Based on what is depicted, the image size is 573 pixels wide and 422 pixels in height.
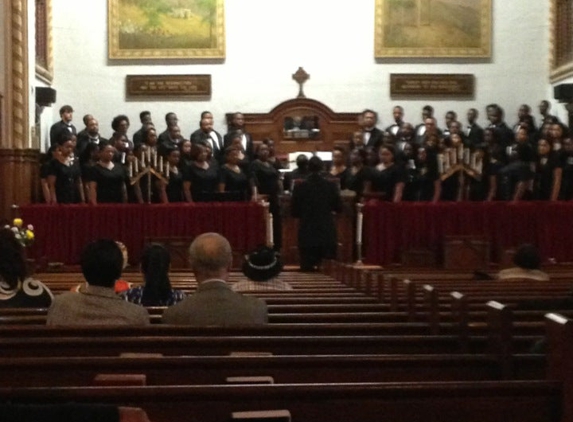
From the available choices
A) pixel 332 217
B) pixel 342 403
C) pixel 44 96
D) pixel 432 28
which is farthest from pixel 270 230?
pixel 342 403

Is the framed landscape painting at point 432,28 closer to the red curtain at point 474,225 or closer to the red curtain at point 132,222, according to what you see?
the red curtain at point 474,225

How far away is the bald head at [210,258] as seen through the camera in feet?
14.9

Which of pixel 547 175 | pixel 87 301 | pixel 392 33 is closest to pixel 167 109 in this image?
pixel 392 33

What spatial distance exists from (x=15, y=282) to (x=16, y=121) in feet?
31.4

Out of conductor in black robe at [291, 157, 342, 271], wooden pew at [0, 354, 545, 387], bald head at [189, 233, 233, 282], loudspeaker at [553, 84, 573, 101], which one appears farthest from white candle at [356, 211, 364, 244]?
wooden pew at [0, 354, 545, 387]

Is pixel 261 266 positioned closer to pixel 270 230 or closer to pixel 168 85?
pixel 270 230

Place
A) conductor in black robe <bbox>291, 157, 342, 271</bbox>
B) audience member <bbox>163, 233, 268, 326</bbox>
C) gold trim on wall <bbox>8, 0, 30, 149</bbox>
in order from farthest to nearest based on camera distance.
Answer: gold trim on wall <bbox>8, 0, 30, 149</bbox>, conductor in black robe <bbox>291, 157, 342, 271</bbox>, audience member <bbox>163, 233, 268, 326</bbox>

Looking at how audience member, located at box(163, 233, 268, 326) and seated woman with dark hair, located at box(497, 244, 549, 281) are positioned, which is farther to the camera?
seated woman with dark hair, located at box(497, 244, 549, 281)

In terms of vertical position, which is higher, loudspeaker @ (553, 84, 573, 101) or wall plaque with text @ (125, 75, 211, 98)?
wall plaque with text @ (125, 75, 211, 98)

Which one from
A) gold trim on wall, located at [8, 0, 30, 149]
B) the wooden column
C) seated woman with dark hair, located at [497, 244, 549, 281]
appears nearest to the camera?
seated woman with dark hair, located at [497, 244, 549, 281]

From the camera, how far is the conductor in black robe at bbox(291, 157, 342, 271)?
11445 mm

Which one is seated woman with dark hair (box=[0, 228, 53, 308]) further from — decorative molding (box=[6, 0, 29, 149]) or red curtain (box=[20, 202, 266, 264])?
decorative molding (box=[6, 0, 29, 149])

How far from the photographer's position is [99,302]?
4.54 meters

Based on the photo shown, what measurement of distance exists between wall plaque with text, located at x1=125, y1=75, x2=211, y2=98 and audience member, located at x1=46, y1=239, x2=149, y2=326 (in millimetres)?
14261
